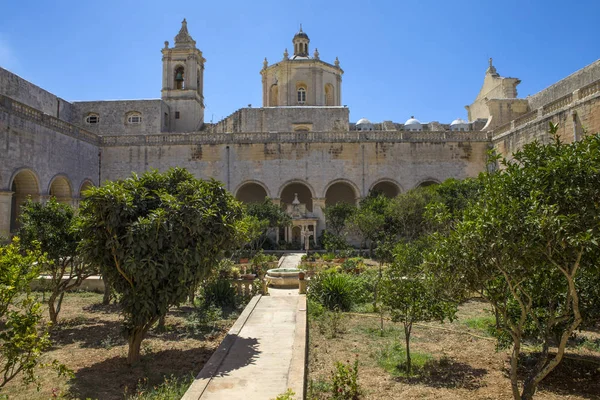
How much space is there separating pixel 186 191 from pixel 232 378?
266cm

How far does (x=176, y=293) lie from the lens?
6.14m

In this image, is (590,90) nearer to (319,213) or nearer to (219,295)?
(319,213)

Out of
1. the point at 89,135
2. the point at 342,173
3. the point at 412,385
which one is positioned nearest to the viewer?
the point at 412,385

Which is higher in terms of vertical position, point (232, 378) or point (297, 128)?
point (297, 128)

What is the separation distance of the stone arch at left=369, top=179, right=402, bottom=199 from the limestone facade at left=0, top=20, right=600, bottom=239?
0.07 meters

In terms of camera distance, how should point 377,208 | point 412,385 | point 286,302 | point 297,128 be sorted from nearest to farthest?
point 412,385 → point 286,302 → point 377,208 → point 297,128

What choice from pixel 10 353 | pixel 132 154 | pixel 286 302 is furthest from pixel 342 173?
pixel 10 353

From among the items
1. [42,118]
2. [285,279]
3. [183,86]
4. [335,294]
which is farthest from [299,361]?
[183,86]

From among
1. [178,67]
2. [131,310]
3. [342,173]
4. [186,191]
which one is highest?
[178,67]

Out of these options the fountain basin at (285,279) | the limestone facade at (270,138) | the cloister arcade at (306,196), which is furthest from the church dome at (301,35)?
the fountain basin at (285,279)

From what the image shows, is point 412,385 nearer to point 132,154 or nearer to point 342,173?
point 342,173

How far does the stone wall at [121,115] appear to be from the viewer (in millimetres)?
26953

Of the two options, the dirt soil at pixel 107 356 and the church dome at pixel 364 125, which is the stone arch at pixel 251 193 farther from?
the dirt soil at pixel 107 356

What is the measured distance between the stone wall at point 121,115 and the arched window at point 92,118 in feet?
0.47
